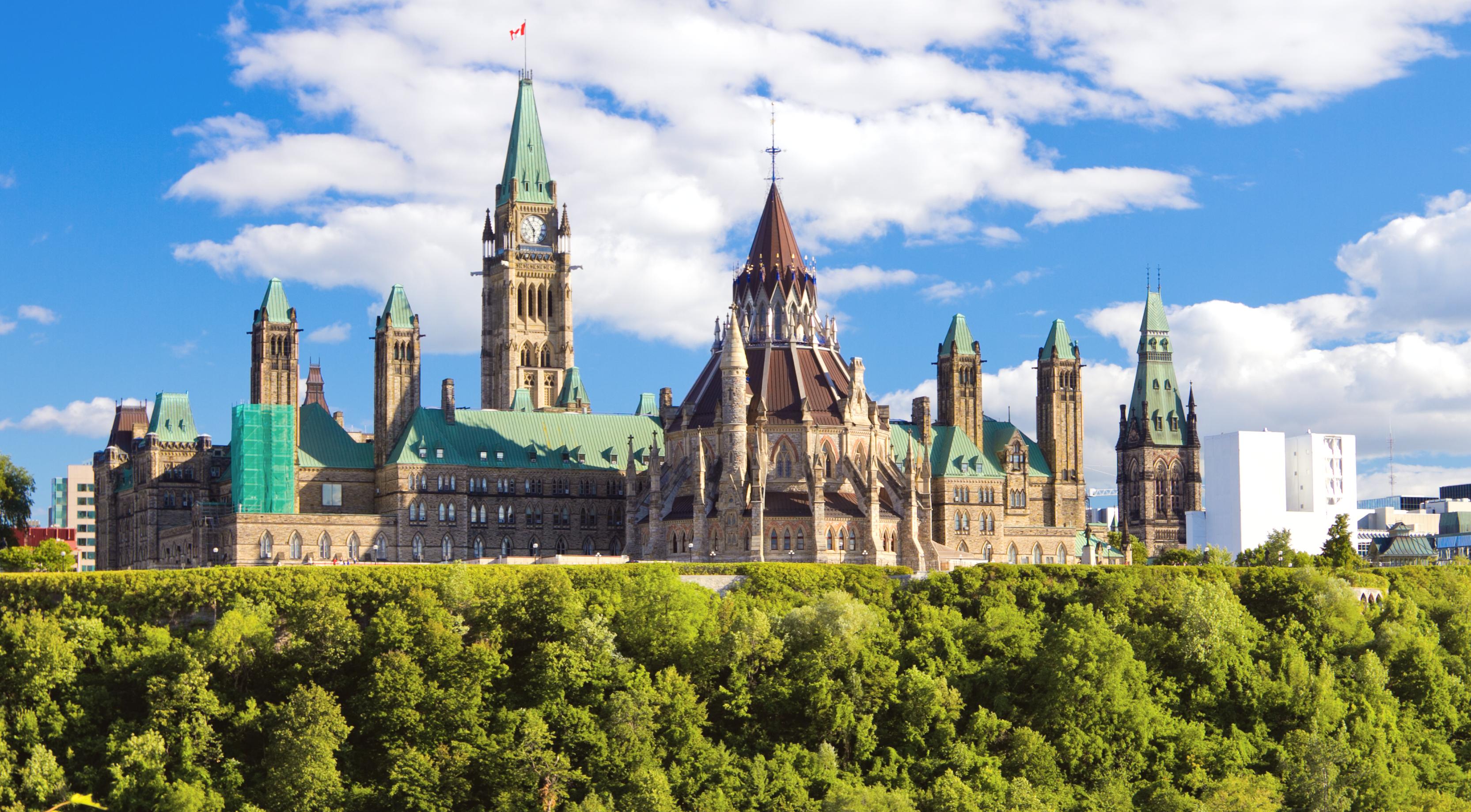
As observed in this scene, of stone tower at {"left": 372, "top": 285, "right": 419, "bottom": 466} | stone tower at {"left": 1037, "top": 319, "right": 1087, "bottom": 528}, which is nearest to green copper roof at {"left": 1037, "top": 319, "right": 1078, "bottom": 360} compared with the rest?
stone tower at {"left": 1037, "top": 319, "right": 1087, "bottom": 528}

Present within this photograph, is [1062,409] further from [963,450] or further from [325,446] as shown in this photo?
[325,446]

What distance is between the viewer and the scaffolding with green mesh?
161125mm

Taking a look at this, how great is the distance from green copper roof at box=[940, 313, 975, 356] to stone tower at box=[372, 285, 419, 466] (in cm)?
4909

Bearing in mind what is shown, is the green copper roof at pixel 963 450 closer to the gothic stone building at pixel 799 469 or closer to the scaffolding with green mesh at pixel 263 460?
the gothic stone building at pixel 799 469

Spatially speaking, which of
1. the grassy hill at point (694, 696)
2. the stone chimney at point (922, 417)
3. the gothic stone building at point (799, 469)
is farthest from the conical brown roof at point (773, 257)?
the grassy hill at point (694, 696)

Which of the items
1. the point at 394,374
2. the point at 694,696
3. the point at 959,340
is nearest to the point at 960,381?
the point at 959,340

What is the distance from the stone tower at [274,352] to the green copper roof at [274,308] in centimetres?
4

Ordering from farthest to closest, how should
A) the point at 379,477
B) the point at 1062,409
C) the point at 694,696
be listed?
the point at 1062,409, the point at 379,477, the point at 694,696

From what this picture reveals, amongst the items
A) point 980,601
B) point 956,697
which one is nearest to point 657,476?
point 980,601

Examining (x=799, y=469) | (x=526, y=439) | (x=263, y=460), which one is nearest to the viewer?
(x=799, y=469)

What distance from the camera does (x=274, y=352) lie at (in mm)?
170250

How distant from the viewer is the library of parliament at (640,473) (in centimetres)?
15038

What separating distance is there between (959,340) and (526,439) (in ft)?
138

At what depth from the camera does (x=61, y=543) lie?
171 meters
